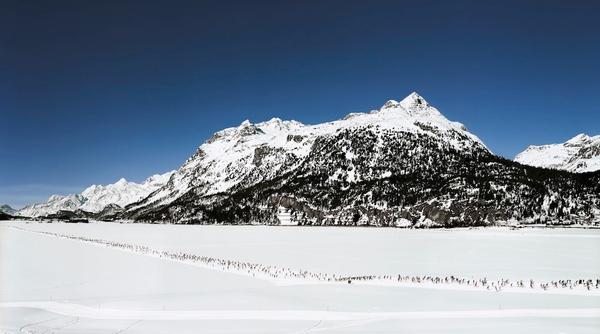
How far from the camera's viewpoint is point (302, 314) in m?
22.4

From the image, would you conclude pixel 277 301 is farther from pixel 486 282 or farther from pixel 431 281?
pixel 486 282

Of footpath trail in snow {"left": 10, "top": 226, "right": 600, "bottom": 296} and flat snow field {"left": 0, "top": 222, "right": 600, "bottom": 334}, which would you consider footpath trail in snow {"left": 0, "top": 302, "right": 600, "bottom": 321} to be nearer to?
flat snow field {"left": 0, "top": 222, "right": 600, "bottom": 334}

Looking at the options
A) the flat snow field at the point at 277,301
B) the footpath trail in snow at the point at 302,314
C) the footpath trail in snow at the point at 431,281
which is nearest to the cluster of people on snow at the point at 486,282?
the footpath trail in snow at the point at 431,281

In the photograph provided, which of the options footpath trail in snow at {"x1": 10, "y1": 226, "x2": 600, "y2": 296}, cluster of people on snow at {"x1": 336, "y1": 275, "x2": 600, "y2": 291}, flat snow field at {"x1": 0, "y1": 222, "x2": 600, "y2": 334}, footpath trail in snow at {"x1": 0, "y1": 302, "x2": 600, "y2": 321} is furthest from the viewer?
cluster of people on snow at {"x1": 336, "y1": 275, "x2": 600, "y2": 291}

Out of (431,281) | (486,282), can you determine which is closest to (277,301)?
(431,281)

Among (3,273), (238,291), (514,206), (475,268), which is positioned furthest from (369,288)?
(514,206)

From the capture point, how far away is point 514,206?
183 meters

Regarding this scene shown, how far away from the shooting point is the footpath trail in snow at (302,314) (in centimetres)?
2165

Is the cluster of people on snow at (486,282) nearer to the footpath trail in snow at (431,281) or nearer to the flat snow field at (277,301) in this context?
the footpath trail in snow at (431,281)

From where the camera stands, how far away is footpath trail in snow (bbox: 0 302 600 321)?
71.0 feet

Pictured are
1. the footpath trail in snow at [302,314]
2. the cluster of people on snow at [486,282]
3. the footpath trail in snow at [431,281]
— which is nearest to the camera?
the footpath trail in snow at [302,314]

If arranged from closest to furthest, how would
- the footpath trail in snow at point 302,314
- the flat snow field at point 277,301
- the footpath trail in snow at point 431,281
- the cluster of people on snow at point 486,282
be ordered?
1. the flat snow field at point 277,301
2. the footpath trail in snow at point 302,314
3. the footpath trail in snow at point 431,281
4. the cluster of people on snow at point 486,282

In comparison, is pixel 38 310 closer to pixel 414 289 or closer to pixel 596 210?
pixel 414 289

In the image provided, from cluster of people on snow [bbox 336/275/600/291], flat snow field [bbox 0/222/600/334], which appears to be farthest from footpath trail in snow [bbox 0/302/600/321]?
cluster of people on snow [bbox 336/275/600/291]
